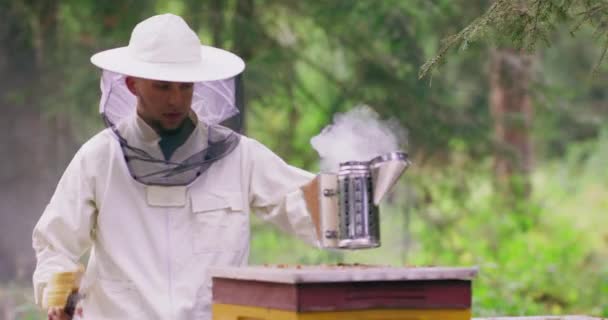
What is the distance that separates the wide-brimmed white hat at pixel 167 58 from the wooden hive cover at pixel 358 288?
0.80 metres

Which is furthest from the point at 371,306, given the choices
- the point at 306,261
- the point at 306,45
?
the point at 306,45

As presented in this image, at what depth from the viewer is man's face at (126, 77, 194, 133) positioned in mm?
3422

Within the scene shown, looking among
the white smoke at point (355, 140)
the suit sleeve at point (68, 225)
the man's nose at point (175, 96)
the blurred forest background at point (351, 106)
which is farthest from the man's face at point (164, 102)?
the blurred forest background at point (351, 106)

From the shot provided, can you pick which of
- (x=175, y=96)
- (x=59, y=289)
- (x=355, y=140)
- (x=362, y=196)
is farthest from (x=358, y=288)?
(x=175, y=96)

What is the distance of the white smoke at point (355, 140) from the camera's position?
10.2ft

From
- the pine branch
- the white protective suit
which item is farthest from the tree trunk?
the white protective suit

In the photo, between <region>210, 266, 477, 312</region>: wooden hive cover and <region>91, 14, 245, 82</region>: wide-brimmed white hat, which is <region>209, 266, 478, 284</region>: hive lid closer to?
<region>210, 266, 477, 312</region>: wooden hive cover

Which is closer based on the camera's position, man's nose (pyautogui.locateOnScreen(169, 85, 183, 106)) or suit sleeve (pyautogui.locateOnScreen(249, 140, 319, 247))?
man's nose (pyautogui.locateOnScreen(169, 85, 183, 106))

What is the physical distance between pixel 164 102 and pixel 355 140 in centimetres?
66

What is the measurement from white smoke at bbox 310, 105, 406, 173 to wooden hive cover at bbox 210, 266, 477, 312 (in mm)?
381

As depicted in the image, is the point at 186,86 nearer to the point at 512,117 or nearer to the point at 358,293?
the point at 358,293

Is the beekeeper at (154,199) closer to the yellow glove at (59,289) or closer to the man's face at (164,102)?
the man's face at (164,102)

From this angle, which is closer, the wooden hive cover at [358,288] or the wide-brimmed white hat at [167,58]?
the wooden hive cover at [358,288]

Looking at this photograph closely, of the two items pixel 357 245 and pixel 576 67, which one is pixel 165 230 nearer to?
pixel 357 245
